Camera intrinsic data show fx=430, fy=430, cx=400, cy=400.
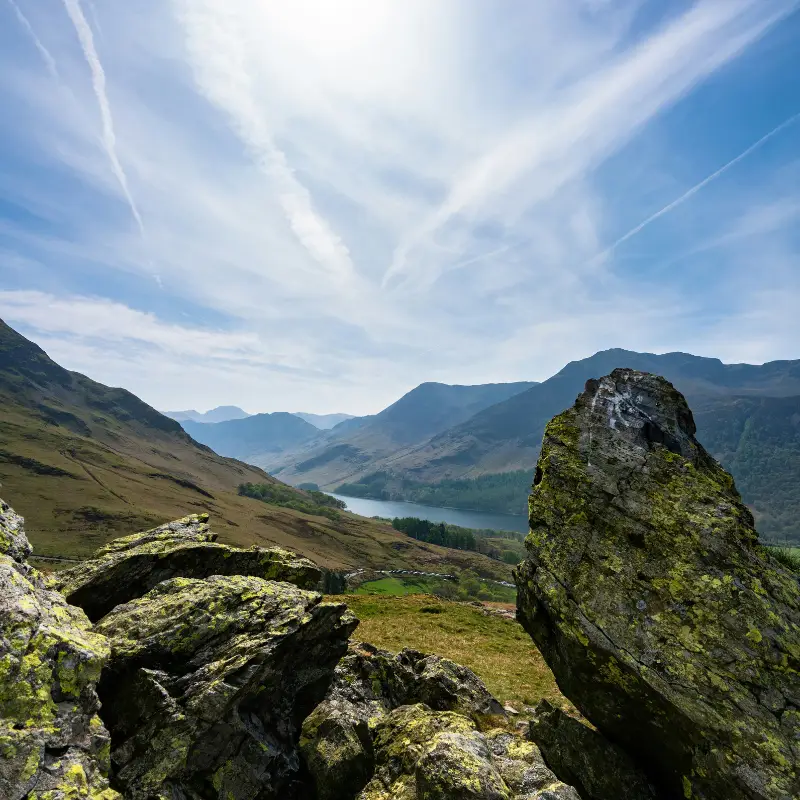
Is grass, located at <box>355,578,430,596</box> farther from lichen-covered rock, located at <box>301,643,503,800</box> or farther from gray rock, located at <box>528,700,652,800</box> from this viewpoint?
gray rock, located at <box>528,700,652,800</box>

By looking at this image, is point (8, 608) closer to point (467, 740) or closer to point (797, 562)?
point (467, 740)

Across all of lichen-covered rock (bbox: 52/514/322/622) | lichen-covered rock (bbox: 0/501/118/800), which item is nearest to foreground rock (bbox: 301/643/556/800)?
lichen-covered rock (bbox: 52/514/322/622)

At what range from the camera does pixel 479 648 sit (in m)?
34.7

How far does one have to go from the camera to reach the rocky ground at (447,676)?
10086 millimetres

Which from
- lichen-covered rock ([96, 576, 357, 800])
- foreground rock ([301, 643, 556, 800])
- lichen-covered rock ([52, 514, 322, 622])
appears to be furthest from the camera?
lichen-covered rock ([52, 514, 322, 622])

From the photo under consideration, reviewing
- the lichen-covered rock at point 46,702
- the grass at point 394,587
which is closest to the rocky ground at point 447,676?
the lichen-covered rock at point 46,702

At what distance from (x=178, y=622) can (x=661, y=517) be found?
634 inches

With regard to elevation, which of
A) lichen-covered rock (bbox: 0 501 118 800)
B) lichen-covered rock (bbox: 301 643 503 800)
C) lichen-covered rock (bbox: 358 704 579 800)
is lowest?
lichen-covered rock (bbox: 301 643 503 800)

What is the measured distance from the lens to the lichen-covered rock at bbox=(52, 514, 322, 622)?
48.9 ft

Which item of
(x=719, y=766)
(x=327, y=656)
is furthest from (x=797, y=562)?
(x=327, y=656)

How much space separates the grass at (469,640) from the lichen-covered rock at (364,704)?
710cm

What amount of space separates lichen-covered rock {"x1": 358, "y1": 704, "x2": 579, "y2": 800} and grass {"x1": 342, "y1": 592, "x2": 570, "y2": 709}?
35.9ft

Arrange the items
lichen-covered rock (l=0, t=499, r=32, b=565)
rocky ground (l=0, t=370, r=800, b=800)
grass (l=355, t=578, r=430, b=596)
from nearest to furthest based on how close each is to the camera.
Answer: rocky ground (l=0, t=370, r=800, b=800), lichen-covered rock (l=0, t=499, r=32, b=565), grass (l=355, t=578, r=430, b=596)

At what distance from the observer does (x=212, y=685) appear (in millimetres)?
11719
